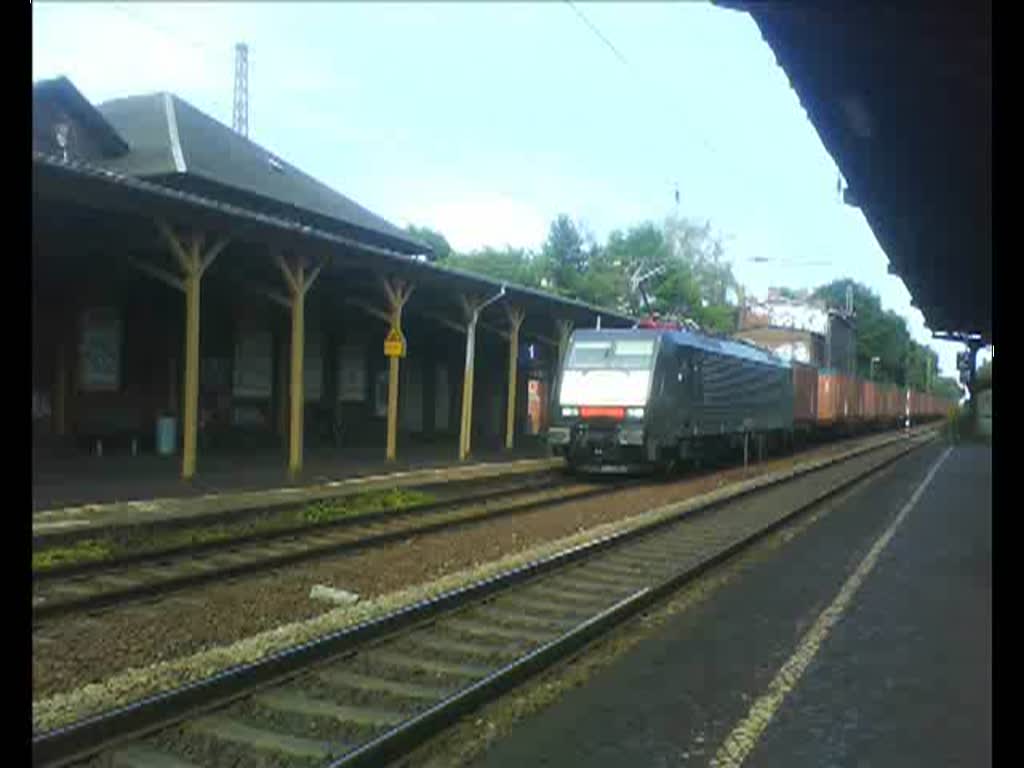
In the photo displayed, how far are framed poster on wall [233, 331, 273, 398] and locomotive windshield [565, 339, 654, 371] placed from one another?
731 cm

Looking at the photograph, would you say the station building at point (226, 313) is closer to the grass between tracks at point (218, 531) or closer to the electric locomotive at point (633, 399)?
the grass between tracks at point (218, 531)

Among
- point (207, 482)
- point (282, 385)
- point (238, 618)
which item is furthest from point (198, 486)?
point (282, 385)

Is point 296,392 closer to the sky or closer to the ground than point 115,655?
closer to the sky

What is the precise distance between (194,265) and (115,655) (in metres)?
9.19

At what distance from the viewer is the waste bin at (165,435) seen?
66.6 ft

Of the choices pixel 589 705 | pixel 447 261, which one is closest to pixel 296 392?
pixel 589 705

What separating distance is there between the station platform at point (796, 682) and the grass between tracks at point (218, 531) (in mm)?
5782

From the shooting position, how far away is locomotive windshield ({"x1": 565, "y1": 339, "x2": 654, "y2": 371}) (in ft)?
67.6

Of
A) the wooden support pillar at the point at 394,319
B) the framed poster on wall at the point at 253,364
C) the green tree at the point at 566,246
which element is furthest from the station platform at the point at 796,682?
the green tree at the point at 566,246

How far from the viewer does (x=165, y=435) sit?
20.4 meters

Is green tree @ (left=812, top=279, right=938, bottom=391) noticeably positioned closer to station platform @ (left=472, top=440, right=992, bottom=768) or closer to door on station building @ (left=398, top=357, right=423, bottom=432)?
door on station building @ (left=398, top=357, right=423, bottom=432)

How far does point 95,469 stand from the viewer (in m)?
16.8

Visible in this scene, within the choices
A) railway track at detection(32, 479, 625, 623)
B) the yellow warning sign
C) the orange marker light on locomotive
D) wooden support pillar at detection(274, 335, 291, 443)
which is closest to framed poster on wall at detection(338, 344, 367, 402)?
wooden support pillar at detection(274, 335, 291, 443)
